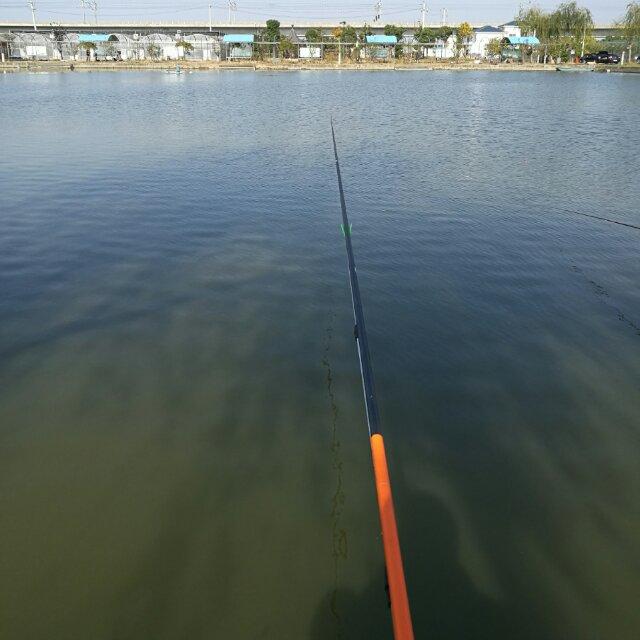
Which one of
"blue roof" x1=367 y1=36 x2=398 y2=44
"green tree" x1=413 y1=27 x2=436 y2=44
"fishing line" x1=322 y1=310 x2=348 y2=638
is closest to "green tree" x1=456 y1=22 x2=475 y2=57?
"green tree" x1=413 y1=27 x2=436 y2=44

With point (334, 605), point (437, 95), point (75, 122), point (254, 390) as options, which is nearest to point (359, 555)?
point (334, 605)

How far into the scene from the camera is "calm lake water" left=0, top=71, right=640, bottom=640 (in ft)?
10.8

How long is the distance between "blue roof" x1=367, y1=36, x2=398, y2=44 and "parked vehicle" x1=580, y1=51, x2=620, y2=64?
3263cm

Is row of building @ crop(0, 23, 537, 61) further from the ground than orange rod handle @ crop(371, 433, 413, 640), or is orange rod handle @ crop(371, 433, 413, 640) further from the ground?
row of building @ crop(0, 23, 537, 61)

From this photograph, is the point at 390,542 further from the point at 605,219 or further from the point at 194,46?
the point at 194,46

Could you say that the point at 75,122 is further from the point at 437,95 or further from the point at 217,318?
the point at 437,95

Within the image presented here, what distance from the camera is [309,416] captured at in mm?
4840

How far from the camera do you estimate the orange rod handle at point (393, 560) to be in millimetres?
2353

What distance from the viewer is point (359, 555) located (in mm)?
3516

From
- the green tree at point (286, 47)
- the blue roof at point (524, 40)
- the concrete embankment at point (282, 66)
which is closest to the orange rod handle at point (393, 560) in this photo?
the concrete embankment at point (282, 66)

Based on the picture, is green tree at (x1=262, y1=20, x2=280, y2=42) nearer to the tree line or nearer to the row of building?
the row of building

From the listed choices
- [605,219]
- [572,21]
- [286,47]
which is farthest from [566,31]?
[605,219]

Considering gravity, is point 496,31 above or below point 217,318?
above

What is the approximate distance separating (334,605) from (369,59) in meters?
107
